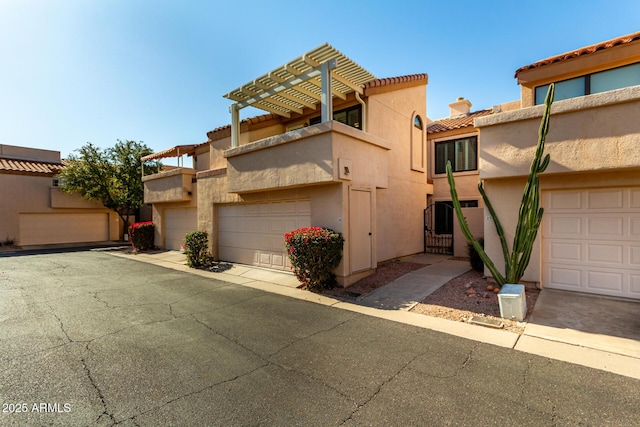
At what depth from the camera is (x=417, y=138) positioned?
44.6ft

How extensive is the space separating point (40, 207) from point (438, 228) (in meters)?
26.8

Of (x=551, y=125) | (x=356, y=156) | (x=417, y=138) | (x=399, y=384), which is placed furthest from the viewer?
(x=417, y=138)

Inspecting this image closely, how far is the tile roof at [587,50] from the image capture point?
7.73 meters

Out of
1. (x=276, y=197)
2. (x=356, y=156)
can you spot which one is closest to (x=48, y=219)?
(x=276, y=197)

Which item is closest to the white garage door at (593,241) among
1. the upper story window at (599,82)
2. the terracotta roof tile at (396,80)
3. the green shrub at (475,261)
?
the green shrub at (475,261)

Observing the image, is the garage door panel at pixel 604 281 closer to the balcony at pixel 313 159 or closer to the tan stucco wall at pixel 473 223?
the tan stucco wall at pixel 473 223

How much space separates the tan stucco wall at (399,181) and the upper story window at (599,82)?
4819mm

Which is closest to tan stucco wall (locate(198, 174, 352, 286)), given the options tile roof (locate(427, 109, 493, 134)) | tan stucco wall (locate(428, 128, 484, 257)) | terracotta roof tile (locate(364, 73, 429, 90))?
terracotta roof tile (locate(364, 73, 429, 90))

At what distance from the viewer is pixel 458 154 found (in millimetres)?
14859

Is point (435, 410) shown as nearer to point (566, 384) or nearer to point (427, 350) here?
point (427, 350)

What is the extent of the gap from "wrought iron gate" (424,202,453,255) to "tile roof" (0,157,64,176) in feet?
86.1

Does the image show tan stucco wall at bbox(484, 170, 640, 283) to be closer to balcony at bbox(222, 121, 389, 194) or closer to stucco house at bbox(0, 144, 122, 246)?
balcony at bbox(222, 121, 389, 194)

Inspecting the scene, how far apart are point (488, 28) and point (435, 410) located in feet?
37.7

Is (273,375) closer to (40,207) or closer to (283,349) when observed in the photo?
(283,349)
